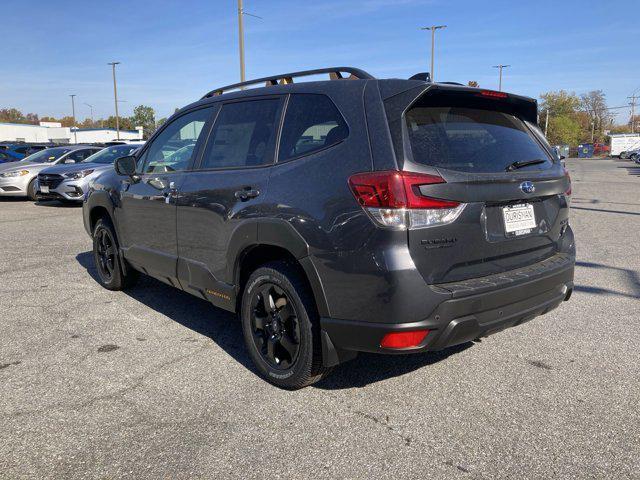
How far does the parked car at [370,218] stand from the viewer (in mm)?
2662

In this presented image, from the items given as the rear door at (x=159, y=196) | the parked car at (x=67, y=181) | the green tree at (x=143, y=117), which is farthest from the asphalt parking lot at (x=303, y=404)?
the green tree at (x=143, y=117)

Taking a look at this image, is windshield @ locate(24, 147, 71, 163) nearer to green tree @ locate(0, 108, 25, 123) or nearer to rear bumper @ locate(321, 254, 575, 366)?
rear bumper @ locate(321, 254, 575, 366)

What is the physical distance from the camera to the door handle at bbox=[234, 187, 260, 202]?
3.31 meters

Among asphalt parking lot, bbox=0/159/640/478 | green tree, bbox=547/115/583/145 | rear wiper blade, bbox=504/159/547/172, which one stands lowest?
asphalt parking lot, bbox=0/159/640/478

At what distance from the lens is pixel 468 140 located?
300 cm

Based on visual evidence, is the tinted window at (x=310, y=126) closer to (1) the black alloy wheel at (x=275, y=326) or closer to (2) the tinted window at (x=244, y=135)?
(2) the tinted window at (x=244, y=135)

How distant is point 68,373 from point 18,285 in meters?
2.78

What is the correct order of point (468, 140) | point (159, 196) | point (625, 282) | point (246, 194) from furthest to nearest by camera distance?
point (625, 282), point (159, 196), point (246, 194), point (468, 140)

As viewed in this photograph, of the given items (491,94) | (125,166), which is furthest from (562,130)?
(491,94)

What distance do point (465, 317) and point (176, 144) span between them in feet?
9.17

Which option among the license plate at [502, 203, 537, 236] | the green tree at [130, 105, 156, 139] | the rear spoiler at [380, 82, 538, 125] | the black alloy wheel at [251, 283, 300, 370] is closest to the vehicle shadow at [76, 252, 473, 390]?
the black alloy wheel at [251, 283, 300, 370]

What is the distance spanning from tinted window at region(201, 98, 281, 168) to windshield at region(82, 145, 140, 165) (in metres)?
11.4

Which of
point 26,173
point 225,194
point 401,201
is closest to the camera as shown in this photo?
point 401,201

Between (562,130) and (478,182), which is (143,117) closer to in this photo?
(562,130)
